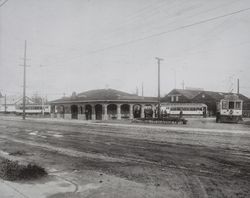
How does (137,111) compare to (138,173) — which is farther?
(137,111)

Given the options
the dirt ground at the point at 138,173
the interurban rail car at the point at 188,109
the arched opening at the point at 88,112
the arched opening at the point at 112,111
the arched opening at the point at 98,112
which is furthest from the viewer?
the interurban rail car at the point at 188,109

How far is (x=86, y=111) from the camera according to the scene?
45.2m

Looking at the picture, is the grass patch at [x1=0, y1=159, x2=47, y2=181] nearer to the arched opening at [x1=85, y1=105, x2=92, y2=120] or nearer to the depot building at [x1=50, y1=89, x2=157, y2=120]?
the depot building at [x1=50, y1=89, x2=157, y2=120]

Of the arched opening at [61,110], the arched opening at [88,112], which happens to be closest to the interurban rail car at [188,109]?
the arched opening at [88,112]

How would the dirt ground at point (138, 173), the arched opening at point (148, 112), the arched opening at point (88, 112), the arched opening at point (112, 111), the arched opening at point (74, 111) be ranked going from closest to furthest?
1. the dirt ground at point (138, 173)
2. the arched opening at point (148, 112)
3. the arched opening at point (112, 111)
4. the arched opening at point (88, 112)
5. the arched opening at point (74, 111)

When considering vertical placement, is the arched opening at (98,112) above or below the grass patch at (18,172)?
above

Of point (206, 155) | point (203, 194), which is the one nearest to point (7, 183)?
point (203, 194)

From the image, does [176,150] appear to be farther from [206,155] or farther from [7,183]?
[7,183]

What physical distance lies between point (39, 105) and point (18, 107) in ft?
37.5

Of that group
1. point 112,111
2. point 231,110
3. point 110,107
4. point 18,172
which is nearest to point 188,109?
point 112,111

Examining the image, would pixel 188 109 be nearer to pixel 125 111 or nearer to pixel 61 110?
pixel 125 111

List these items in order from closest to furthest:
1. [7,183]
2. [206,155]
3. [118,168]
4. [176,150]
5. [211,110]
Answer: [7,183]
[118,168]
[206,155]
[176,150]
[211,110]

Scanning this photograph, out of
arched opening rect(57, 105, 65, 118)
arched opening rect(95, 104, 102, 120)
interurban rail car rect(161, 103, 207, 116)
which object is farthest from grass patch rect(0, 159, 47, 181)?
interurban rail car rect(161, 103, 207, 116)

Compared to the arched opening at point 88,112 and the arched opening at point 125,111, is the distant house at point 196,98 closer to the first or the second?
the arched opening at point 125,111
